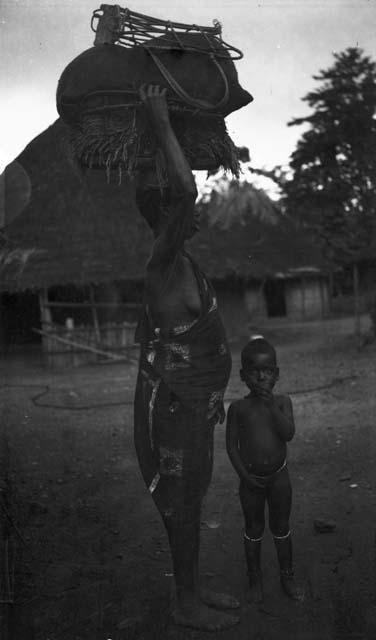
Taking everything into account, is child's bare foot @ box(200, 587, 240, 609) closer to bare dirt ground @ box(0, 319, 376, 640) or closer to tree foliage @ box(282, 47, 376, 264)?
bare dirt ground @ box(0, 319, 376, 640)

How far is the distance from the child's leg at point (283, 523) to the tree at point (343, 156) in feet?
21.3

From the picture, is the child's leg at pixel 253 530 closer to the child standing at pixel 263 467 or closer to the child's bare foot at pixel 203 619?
the child standing at pixel 263 467

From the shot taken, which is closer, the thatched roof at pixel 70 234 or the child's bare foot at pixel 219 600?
the child's bare foot at pixel 219 600

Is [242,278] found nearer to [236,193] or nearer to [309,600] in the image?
[236,193]

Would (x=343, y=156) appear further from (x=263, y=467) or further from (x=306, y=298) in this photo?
(x=306, y=298)

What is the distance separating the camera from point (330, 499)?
3.88 metres

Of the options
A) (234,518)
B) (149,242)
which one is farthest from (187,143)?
(149,242)

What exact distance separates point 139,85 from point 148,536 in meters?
2.43

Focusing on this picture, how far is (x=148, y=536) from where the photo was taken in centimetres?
340

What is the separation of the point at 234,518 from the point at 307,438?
1974 millimetres

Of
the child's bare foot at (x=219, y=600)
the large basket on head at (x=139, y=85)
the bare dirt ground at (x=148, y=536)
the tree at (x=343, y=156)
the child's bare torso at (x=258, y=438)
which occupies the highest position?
the tree at (x=343, y=156)

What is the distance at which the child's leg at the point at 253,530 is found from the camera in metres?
2.59

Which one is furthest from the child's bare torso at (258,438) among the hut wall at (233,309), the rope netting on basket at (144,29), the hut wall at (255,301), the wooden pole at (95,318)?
the hut wall at (255,301)

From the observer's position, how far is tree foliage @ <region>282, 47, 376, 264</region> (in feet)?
30.8
